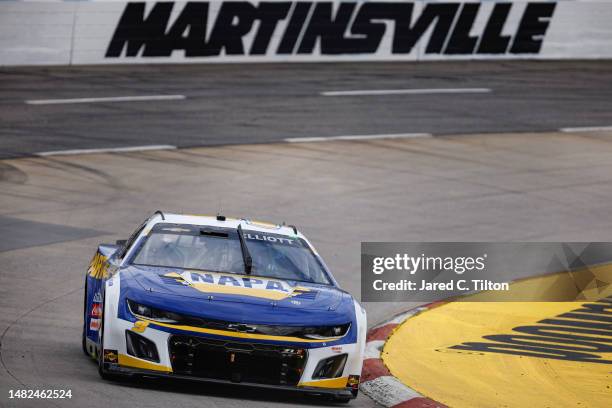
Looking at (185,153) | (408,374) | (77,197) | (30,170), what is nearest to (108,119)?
(185,153)

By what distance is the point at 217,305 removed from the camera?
28.4 ft

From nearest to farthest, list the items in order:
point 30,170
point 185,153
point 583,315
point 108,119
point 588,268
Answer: point 583,315 < point 588,268 < point 30,170 < point 185,153 < point 108,119

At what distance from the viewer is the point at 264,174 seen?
19.3m

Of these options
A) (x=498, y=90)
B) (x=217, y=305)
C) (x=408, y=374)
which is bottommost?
(x=408, y=374)

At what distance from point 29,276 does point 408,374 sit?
458 cm

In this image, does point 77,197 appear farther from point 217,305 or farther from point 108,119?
point 217,305

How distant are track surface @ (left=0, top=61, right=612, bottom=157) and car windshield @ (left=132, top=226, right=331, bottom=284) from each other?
1053 cm

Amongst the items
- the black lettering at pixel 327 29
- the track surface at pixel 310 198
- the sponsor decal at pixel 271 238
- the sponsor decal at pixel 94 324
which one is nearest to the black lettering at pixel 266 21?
the black lettering at pixel 327 29

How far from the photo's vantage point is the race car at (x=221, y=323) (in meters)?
8.45

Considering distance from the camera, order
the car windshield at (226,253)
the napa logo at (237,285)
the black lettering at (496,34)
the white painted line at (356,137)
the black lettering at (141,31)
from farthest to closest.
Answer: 1. the black lettering at (496,34)
2. the black lettering at (141,31)
3. the white painted line at (356,137)
4. the car windshield at (226,253)
5. the napa logo at (237,285)

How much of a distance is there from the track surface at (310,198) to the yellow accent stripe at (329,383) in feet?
2.18

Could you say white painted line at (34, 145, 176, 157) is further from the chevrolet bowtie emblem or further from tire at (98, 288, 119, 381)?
the chevrolet bowtie emblem

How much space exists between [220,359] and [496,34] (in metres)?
24.9

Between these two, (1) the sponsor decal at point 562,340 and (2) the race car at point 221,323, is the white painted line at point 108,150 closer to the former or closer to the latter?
(1) the sponsor decal at point 562,340
